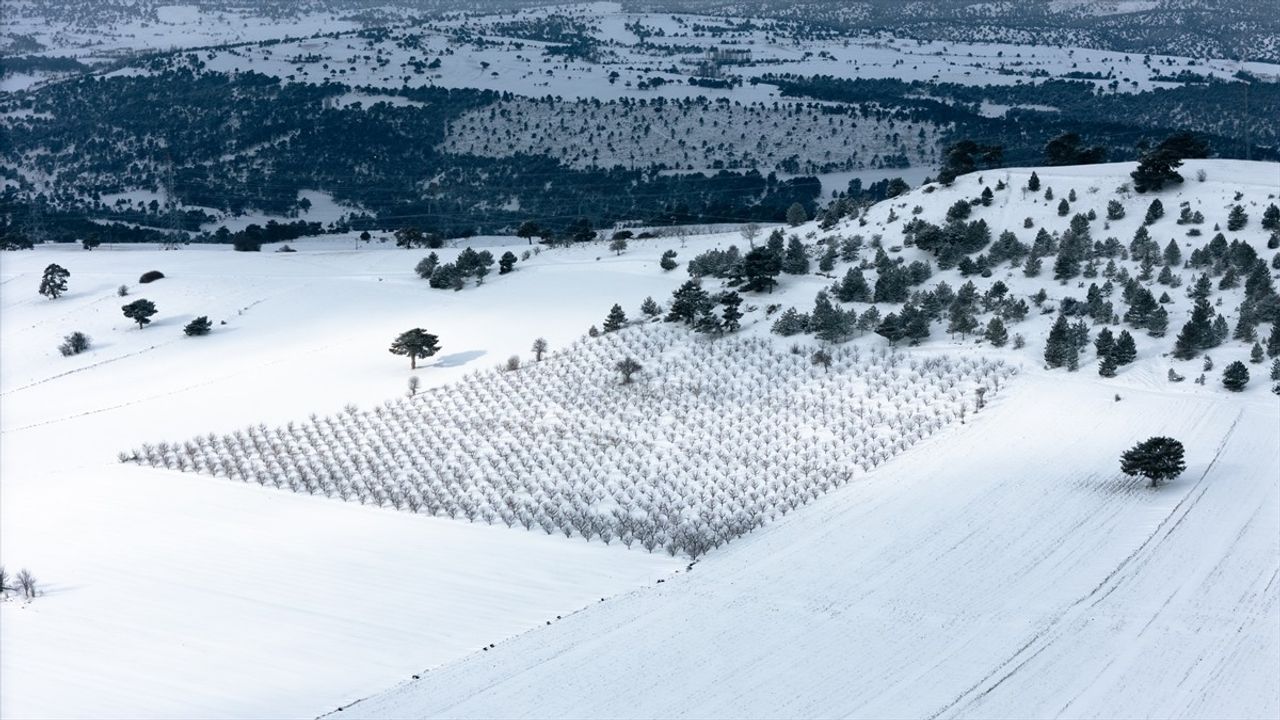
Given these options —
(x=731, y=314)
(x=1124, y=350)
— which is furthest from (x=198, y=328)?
(x=1124, y=350)

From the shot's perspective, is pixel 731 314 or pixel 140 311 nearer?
pixel 731 314

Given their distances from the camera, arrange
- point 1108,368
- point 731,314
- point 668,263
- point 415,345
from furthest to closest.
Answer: point 668,263, point 731,314, point 415,345, point 1108,368

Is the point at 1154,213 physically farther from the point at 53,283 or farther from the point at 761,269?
the point at 53,283

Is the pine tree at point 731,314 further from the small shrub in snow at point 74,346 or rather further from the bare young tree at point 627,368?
the small shrub in snow at point 74,346

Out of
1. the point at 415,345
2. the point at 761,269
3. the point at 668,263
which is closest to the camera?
the point at 415,345

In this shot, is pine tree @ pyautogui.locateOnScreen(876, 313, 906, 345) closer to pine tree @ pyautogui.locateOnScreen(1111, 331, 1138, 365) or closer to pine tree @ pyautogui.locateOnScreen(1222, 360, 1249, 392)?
pine tree @ pyautogui.locateOnScreen(1111, 331, 1138, 365)

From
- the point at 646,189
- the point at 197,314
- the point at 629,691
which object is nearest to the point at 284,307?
the point at 197,314
